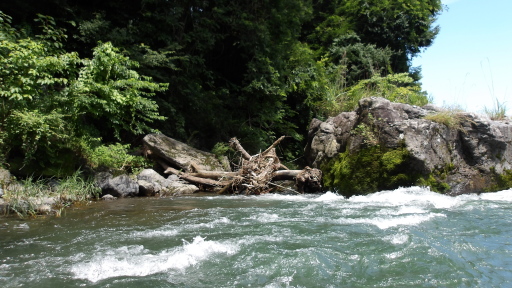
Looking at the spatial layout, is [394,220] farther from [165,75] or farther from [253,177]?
[165,75]

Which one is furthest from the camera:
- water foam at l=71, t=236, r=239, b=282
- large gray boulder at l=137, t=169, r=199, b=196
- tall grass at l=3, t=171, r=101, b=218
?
large gray boulder at l=137, t=169, r=199, b=196

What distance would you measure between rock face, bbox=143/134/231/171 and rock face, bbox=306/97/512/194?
4059 millimetres

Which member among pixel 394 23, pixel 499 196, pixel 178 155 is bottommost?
pixel 499 196

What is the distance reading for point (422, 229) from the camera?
4.74 m

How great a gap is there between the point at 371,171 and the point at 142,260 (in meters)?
6.17

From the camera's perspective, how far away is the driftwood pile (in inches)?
381

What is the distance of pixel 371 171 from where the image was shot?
8539 mm

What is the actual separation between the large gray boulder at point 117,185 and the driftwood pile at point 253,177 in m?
1.75

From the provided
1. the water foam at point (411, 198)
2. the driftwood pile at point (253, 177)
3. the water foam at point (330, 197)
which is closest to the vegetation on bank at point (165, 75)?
the driftwood pile at point (253, 177)

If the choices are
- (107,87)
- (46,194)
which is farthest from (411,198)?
(107,87)

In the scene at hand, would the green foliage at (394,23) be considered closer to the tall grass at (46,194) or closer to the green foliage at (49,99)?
the green foliage at (49,99)

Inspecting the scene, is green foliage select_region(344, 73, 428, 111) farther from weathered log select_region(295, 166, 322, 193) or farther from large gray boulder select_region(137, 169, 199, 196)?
large gray boulder select_region(137, 169, 199, 196)

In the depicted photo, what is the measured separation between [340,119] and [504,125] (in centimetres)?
402

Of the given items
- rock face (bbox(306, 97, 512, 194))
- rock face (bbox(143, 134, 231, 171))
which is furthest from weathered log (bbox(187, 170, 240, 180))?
rock face (bbox(306, 97, 512, 194))
